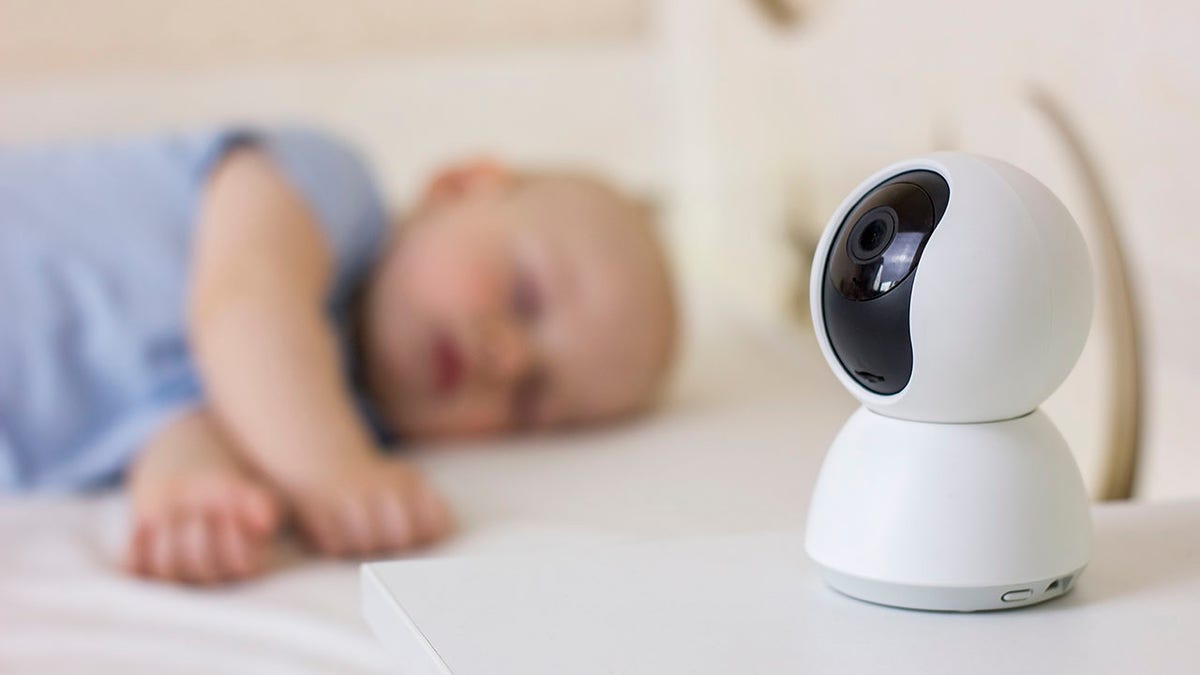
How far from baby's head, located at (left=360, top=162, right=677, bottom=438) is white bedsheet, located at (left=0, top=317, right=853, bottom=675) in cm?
4

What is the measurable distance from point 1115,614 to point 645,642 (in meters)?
0.16

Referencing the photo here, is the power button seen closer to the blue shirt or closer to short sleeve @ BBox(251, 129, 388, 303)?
the blue shirt

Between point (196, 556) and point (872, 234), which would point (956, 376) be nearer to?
point (872, 234)

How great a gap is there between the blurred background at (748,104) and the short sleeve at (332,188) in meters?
0.47

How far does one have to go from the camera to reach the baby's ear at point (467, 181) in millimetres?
1348

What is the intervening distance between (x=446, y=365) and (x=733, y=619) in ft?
2.47

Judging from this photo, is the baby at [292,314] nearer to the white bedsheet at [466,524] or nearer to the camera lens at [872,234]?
the white bedsheet at [466,524]

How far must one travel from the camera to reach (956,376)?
0.45 metres

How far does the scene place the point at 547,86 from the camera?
1985mm

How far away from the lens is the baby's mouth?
117 centimetres

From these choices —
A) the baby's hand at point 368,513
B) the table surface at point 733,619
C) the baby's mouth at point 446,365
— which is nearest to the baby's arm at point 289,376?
the baby's hand at point 368,513

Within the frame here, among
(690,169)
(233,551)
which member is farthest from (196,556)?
(690,169)

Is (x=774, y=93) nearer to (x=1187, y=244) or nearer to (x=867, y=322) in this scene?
(x=1187, y=244)

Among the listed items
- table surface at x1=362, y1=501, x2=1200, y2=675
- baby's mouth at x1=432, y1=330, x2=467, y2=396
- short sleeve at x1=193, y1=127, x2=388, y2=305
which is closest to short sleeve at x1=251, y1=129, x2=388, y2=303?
short sleeve at x1=193, y1=127, x2=388, y2=305
